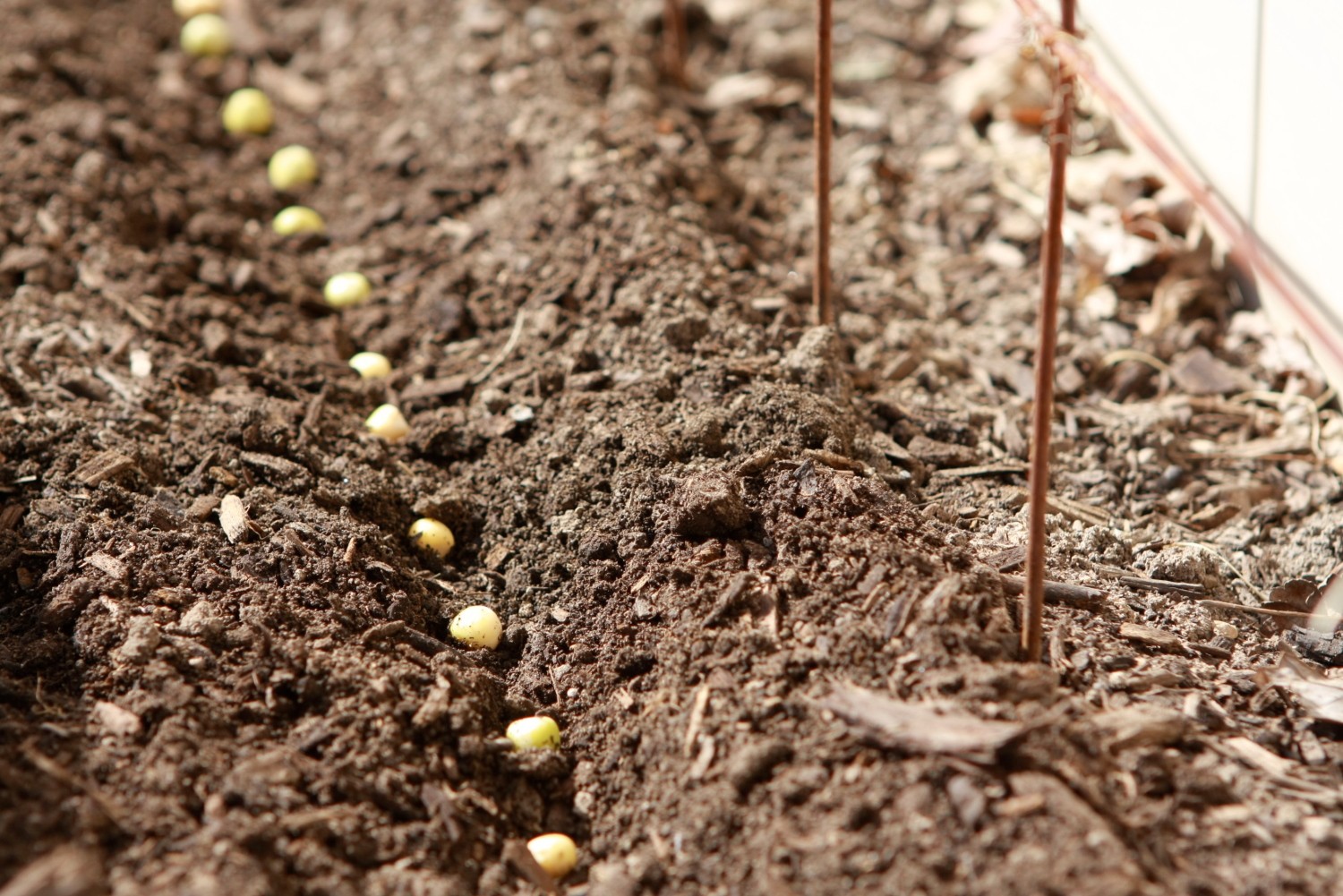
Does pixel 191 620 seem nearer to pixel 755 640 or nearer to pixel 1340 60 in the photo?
pixel 755 640

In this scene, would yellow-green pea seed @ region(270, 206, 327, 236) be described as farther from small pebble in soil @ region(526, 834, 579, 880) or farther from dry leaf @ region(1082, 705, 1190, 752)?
dry leaf @ region(1082, 705, 1190, 752)

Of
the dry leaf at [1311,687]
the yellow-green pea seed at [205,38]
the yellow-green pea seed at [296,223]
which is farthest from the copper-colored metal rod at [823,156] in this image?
the yellow-green pea seed at [205,38]

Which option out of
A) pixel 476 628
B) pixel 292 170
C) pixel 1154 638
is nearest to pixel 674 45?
pixel 292 170

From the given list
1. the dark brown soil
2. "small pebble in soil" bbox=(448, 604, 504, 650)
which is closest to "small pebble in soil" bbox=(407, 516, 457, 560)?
the dark brown soil

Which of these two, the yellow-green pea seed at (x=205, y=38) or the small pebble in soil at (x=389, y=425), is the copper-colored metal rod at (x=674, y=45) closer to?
the yellow-green pea seed at (x=205, y=38)

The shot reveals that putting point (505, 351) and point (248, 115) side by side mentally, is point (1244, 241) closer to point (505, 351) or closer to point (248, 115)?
point (505, 351)

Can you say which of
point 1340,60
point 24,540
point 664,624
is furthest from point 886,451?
point 24,540
